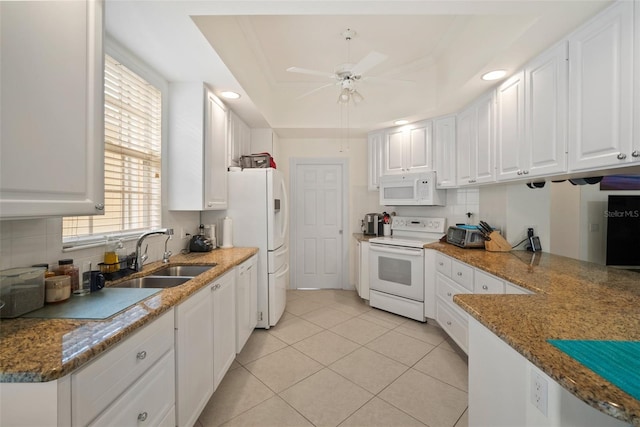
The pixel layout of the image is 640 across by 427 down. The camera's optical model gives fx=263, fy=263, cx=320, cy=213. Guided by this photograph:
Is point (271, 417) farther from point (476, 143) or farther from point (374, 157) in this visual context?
point (374, 157)

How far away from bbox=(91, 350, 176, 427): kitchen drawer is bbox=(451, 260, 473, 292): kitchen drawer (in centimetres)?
219

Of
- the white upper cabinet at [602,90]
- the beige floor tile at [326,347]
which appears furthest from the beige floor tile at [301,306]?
the white upper cabinet at [602,90]

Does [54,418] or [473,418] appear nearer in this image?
[54,418]

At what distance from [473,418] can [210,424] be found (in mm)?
1510

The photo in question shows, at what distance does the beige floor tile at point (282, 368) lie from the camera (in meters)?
2.06

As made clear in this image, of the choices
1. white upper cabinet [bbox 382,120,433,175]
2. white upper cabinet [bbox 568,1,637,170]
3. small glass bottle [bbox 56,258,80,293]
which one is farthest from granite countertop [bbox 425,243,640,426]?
small glass bottle [bbox 56,258,80,293]

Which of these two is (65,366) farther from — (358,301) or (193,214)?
(358,301)

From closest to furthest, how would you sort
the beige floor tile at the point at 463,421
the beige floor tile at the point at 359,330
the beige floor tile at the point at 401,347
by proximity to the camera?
1. the beige floor tile at the point at 463,421
2. the beige floor tile at the point at 401,347
3. the beige floor tile at the point at 359,330

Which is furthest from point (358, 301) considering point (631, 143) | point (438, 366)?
point (631, 143)

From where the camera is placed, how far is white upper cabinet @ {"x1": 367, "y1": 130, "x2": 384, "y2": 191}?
3825 mm

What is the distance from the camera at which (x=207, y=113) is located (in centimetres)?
243

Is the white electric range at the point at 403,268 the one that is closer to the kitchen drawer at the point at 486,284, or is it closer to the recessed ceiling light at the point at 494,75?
the kitchen drawer at the point at 486,284

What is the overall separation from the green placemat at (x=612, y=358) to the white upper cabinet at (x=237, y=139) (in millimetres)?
2946

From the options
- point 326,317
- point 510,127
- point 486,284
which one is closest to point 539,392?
point 486,284
